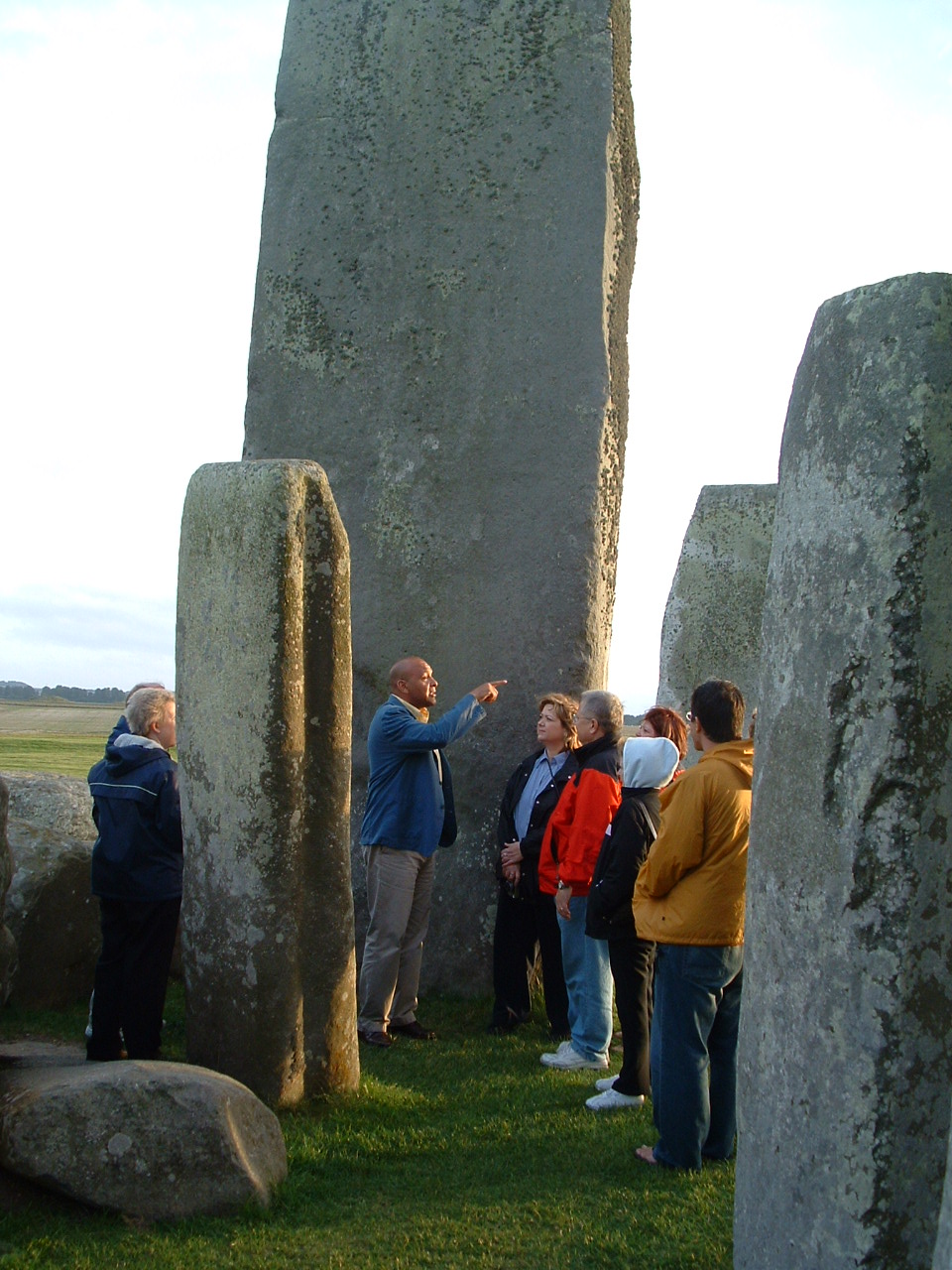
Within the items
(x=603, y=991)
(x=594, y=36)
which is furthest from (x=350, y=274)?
(x=603, y=991)

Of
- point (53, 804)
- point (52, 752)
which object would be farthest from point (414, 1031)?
point (52, 752)

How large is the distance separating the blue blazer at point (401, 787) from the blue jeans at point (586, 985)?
716 millimetres

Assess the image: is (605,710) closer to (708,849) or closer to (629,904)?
(629,904)

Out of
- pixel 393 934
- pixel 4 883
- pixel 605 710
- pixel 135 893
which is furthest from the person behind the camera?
pixel 393 934

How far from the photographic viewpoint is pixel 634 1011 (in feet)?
14.5

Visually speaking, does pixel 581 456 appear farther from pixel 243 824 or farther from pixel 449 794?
pixel 243 824

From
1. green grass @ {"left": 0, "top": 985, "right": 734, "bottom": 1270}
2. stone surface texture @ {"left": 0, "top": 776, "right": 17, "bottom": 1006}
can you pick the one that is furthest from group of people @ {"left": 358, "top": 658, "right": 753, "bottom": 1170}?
stone surface texture @ {"left": 0, "top": 776, "right": 17, "bottom": 1006}

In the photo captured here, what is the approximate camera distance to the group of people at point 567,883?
3.67 metres

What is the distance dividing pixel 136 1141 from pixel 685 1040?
153 centimetres

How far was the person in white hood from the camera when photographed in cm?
432

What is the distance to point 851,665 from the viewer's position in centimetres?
221

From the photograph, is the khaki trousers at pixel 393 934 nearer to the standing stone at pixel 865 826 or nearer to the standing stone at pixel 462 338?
the standing stone at pixel 462 338

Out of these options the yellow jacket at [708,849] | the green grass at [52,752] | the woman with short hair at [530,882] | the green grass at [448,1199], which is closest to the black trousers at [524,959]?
the woman with short hair at [530,882]

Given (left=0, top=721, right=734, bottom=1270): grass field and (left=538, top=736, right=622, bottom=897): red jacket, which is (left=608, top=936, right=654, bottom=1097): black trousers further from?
(left=538, top=736, right=622, bottom=897): red jacket
